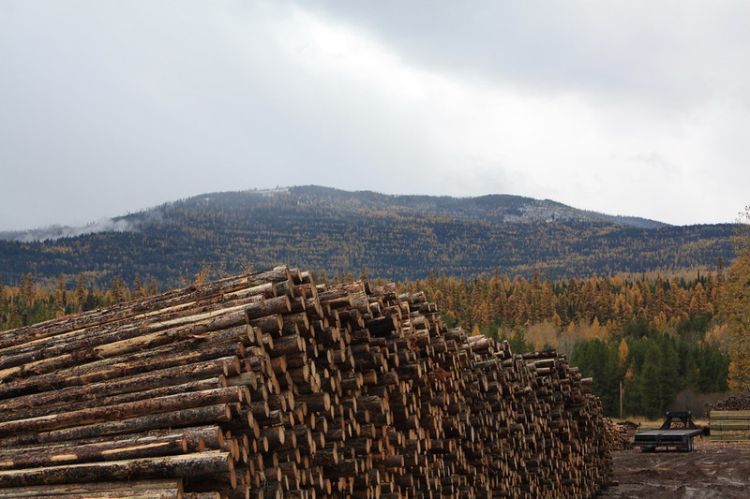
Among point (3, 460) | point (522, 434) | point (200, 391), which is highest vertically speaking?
point (200, 391)

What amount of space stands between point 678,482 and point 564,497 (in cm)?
375

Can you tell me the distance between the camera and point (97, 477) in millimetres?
6414

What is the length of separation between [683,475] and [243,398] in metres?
17.6

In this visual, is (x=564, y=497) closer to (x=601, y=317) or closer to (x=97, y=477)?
(x=97, y=477)

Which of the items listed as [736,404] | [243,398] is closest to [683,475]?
[243,398]

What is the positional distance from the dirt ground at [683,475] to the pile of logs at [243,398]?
25.3 ft

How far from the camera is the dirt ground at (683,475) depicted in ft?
62.0

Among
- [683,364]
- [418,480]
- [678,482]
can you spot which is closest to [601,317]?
[683,364]

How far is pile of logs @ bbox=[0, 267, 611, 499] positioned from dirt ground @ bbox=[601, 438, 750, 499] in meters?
7.72

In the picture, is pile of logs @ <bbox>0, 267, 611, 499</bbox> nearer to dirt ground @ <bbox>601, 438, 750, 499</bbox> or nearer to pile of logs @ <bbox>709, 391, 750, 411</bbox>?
dirt ground @ <bbox>601, 438, 750, 499</bbox>

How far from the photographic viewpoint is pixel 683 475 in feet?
70.7

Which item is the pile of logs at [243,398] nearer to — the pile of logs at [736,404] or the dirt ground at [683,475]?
the dirt ground at [683,475]

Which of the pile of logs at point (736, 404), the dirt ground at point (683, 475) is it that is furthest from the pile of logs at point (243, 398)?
the pile of logs at point (736, 404)

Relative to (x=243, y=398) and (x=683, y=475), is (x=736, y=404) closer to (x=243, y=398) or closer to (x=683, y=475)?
(x=683, y=475)
